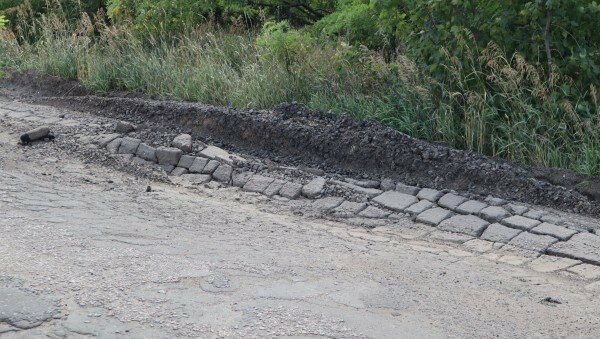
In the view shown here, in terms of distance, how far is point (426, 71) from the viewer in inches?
383

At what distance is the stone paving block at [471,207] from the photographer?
7.40 meters

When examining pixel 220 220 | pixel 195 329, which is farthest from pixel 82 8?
pixel 195 329

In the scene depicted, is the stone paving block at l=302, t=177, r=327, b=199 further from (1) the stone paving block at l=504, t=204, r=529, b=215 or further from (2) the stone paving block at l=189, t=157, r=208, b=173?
(1) the stone paving block at l=504, t=204, r=529, b=215

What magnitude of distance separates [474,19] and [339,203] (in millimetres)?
2964

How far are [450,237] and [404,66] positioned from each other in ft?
10.4

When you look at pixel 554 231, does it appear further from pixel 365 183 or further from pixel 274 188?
pixel 274 188

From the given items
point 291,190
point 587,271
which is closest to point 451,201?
point 291,190

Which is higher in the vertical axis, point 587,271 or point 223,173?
point 587,271

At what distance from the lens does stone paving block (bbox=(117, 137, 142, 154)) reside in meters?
9.30

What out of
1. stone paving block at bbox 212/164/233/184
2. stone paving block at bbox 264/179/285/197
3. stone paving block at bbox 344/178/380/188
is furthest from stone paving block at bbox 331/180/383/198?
stone paving block at bbox 212/164/233/184

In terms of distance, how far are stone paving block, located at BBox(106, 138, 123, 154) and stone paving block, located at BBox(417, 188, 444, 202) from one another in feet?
11.3

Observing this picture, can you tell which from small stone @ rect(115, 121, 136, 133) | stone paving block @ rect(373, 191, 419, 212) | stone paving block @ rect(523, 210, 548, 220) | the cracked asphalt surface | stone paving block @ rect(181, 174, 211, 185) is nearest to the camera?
the cracked asphalt surface

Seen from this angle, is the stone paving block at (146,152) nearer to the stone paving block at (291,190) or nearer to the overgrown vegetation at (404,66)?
the stone paving block at (291,190)

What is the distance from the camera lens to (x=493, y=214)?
23.9 feet
